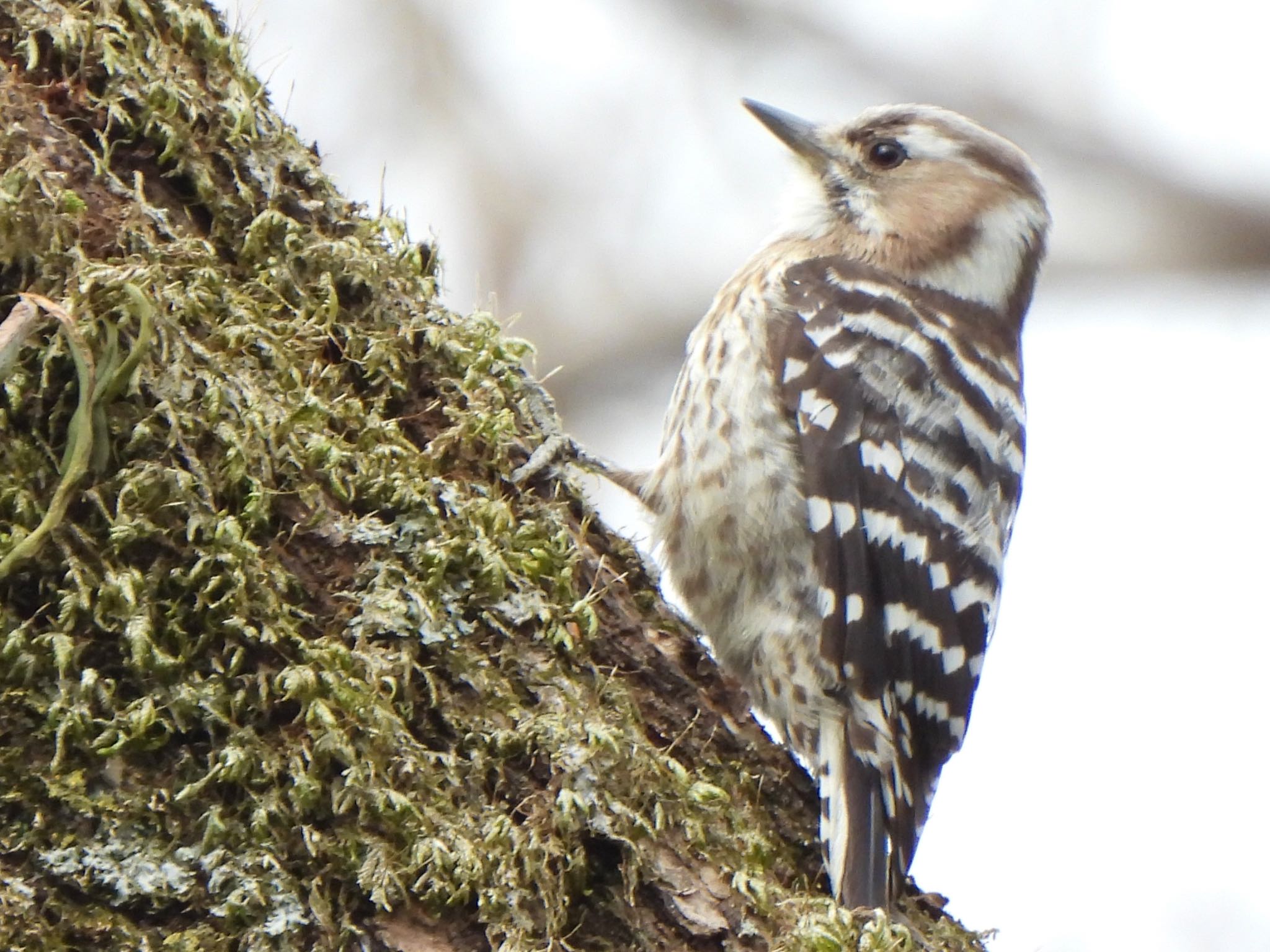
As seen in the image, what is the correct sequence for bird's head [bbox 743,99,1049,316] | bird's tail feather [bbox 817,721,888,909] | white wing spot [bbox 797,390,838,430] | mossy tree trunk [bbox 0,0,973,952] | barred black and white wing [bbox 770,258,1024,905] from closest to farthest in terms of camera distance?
mossy tree trunk [bbox 0,0,973,952] < bird's tail feather [bbox 817,721,888,909] < barred black and white wing [bbox 770,258,1024,905] < white wing spot [bbox 797,390,838,430] < bird's head [bbox 743,99,1049,316]

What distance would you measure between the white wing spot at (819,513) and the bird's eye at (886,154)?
5.69 ft

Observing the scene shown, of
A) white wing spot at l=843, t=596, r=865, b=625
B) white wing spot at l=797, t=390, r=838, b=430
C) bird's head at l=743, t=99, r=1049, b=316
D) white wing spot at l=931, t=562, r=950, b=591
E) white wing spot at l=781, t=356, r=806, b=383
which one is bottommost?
white wing spot at l=843, t=596, r=865, b=625

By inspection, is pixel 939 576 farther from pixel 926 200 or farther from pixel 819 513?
pixel 926 200

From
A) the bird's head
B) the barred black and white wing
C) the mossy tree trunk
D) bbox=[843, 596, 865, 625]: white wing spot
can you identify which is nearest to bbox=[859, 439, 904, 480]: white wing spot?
the barred black and white wing

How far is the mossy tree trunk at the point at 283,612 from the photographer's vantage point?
1.66 meters

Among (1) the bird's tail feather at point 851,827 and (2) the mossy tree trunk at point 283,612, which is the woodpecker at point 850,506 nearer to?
(1) the bird's tail feather at point 851,827

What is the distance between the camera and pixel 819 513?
A: 3275 millimetres

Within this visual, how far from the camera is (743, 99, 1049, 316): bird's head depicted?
430 centimetres

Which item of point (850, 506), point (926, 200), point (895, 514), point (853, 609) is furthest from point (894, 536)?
point (926, 200)

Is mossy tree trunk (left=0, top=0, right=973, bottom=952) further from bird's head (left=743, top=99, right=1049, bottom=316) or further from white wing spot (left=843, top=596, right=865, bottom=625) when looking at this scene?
bird's head (left=743, top=99, right=1049, bottom=316)

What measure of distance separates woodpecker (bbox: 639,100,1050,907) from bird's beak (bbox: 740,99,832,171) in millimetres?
490

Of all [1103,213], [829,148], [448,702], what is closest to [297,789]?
[448,702]

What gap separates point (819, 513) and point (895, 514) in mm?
237

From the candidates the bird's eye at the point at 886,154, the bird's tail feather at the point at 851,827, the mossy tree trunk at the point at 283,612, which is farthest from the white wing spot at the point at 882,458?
the bird's eye at the point at 886,154
